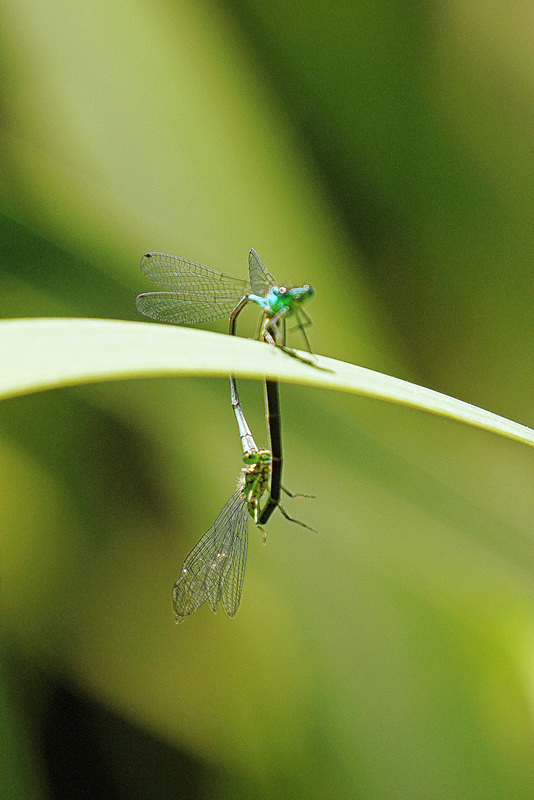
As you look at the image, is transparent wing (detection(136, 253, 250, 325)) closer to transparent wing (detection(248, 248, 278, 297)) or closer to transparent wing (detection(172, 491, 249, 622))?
transparent wing (detection(248, 248, 278, 297))

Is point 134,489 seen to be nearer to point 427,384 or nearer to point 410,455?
point 410,455

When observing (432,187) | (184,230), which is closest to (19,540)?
Result: (184,230)

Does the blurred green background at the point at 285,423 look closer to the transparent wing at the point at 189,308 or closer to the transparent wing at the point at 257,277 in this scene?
the transparent wing at the point at 189,308

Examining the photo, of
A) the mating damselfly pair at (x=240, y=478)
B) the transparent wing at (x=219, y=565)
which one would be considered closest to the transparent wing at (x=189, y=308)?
the mating damselfly pair at (x=240, y=478)

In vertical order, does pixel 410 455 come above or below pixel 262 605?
above

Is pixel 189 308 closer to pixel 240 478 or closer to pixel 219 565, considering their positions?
pixel 240 478

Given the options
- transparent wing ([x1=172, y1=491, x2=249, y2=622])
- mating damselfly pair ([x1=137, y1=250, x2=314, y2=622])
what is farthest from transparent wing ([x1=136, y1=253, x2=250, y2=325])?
transparent wing ([x1=172, y1=491, x2=249, y2=622])

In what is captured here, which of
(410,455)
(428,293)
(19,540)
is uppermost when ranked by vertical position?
(428,293)
